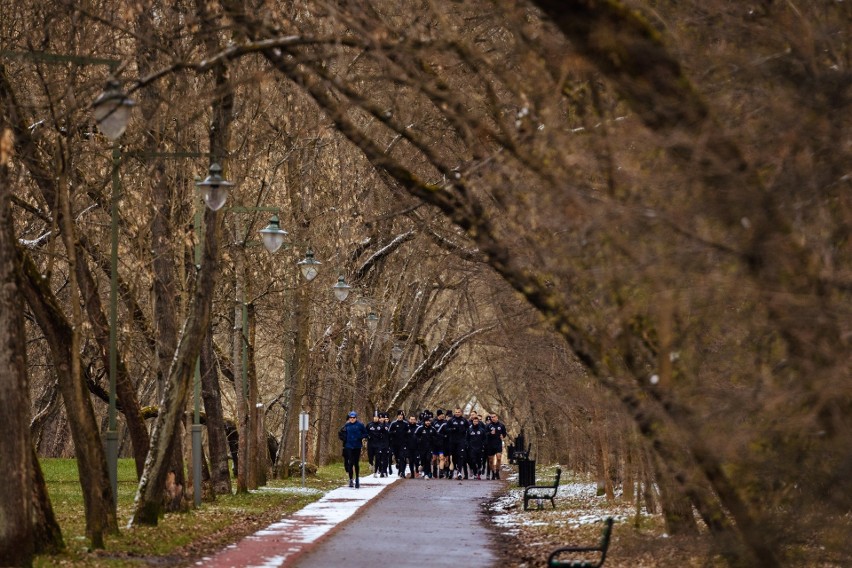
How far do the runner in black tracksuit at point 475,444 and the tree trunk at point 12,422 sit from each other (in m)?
26.6

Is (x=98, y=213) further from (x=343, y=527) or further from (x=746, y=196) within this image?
(x=746, y=196)

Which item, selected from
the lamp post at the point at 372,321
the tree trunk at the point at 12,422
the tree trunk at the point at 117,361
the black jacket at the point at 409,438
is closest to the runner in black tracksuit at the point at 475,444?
the black jacket at the point at 409,438

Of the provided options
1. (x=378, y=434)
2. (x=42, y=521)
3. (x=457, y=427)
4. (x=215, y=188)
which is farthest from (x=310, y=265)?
(x=378, y=434)

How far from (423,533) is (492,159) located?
973cm

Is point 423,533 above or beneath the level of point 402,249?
beneath

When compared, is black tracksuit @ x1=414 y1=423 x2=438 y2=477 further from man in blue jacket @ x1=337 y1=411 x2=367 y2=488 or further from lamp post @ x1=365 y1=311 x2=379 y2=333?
man in blue jacket @ x1=337 y1=411 x2=367 y2=488

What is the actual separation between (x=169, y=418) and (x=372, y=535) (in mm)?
3283

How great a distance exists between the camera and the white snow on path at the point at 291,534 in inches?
680

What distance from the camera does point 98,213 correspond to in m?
28.0

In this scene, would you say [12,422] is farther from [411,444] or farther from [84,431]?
[411,444]

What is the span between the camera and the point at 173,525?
71.6 ft

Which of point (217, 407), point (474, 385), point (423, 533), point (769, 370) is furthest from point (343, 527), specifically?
point (474, 385)

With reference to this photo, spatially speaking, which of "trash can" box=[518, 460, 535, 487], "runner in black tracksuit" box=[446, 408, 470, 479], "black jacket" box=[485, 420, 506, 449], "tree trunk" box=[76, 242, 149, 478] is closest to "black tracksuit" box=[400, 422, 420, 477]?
"runner in black tracksuit" box=[446, 408, 470, 479]

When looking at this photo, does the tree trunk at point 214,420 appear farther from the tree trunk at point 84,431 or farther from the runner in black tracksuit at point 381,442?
the runner in black tracksuit at point 381,442
